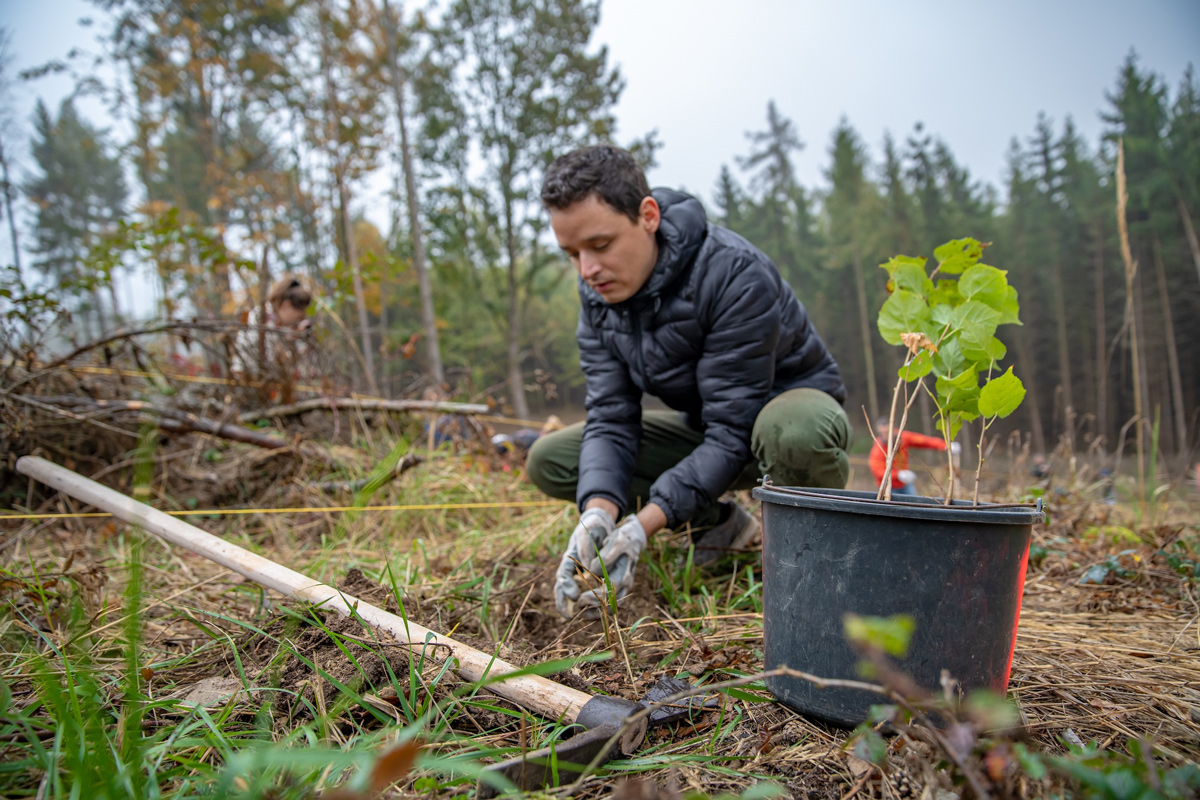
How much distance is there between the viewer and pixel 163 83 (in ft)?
30.2

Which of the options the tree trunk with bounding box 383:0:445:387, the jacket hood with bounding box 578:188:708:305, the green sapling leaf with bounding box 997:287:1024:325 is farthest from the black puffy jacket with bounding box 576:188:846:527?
the tree trunk with bounding box 383:0:445:387

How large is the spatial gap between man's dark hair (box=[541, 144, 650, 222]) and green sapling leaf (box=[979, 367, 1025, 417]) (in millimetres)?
1095

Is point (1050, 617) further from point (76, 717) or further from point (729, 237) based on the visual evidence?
point (76, 717)

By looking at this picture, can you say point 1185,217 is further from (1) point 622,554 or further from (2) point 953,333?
Answer: (1) point 622,554

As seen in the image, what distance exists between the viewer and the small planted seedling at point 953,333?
1.03 m

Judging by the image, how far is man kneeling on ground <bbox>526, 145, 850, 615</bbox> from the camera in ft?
5.44

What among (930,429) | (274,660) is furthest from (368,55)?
(930,429)

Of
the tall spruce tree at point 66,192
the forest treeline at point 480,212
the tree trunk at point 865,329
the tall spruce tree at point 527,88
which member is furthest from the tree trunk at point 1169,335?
the tall spruce tree at point 66,192

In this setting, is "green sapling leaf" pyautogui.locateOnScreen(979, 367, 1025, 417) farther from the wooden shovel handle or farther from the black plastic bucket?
the wooden shovel handle

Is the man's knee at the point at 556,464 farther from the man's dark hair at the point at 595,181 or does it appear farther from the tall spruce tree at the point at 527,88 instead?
the tall spruce tree at the point at 527,88

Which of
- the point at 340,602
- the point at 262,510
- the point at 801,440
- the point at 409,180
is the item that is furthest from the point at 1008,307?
the point at 409,180

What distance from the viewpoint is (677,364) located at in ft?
6.44

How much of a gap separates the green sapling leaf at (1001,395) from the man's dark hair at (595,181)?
1095mm

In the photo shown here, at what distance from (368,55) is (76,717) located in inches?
478
